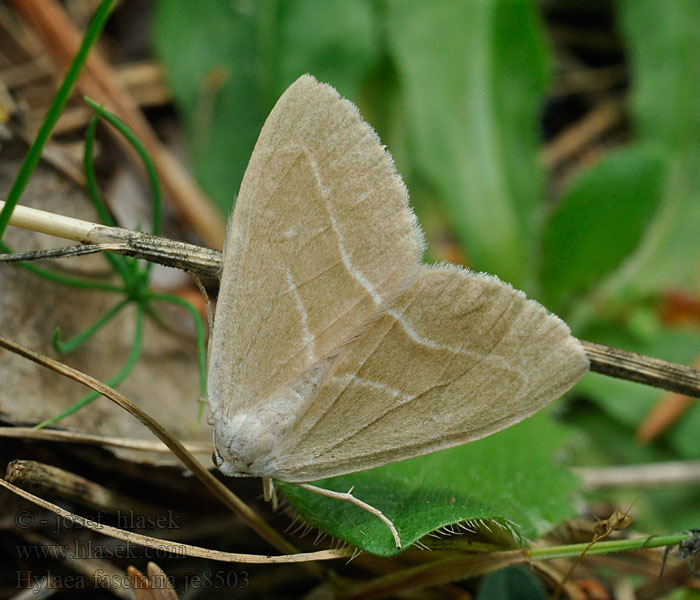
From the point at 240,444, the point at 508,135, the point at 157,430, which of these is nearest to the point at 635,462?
the point at 508,135

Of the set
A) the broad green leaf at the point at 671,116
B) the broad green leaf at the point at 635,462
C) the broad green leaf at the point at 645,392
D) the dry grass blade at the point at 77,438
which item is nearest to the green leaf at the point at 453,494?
the dry grass blade at the point at 77,438

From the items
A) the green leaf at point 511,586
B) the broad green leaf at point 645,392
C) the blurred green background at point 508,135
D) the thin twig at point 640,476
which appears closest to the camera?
the green leaf at point 511,586

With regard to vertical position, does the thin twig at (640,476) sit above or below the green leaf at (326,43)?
below

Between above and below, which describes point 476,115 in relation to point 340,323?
above

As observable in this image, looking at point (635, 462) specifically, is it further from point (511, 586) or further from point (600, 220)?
point (511, 586)

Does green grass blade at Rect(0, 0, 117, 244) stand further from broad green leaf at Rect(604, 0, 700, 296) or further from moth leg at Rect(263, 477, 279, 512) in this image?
broad green leaf at Rect(604, 0, 700, 296)

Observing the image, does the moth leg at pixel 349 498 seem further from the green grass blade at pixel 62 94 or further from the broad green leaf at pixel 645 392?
the broad green leaf at pixel 645 392

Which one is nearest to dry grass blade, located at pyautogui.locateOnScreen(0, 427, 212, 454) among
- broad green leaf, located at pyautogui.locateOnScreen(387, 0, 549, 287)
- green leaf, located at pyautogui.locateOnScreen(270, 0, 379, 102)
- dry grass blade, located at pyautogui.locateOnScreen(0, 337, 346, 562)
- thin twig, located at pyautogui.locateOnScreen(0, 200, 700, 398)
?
dry grass blade, located at pyautogui.locateOnScreen(0, 337, 346, 562)

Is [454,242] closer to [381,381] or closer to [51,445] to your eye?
[381,381]
